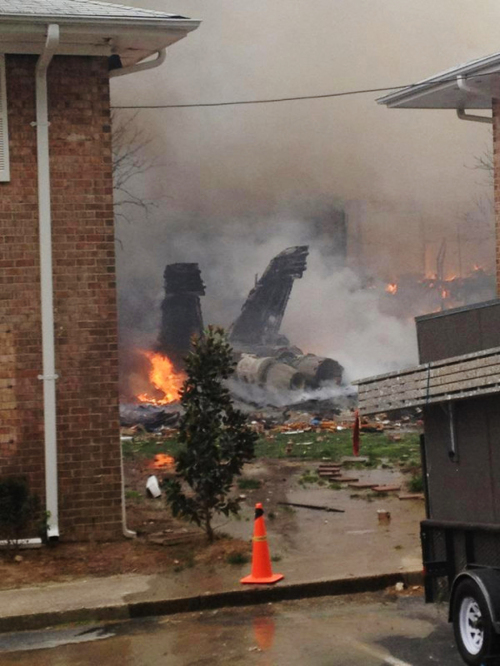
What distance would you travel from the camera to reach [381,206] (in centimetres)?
2855

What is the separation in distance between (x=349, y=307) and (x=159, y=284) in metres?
5.06

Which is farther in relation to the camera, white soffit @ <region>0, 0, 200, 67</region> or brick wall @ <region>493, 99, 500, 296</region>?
brick wall @ <region>493, 99, 500, 296</region>

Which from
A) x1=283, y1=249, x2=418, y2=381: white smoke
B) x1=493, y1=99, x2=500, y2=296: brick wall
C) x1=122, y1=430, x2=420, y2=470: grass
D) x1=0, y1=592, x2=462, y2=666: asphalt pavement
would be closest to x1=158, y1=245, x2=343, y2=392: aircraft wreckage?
x1=283, y1=249, x2=418, y2=381: white smoke

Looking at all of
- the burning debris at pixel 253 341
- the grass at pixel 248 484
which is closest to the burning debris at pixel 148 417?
the burning debris at pixel 253 341

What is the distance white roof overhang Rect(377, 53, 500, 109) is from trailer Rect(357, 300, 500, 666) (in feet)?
A: 18.5

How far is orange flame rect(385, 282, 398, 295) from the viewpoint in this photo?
28.4 meters

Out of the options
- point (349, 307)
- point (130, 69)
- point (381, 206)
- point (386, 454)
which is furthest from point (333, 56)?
point (130, 69)

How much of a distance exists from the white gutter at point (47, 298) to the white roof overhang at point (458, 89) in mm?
4609

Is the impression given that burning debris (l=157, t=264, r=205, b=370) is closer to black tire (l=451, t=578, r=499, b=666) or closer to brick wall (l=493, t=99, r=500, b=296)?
brick wall (l=493, t=99, r=500, b=296)

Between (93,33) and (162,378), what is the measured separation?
1623 centimetres

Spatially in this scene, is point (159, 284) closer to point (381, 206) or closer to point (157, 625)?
point (381, 206)

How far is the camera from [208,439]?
1021cm

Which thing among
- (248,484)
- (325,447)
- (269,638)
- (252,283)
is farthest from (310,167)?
(269,638)

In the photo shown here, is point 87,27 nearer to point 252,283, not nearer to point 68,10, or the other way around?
point 68,10
